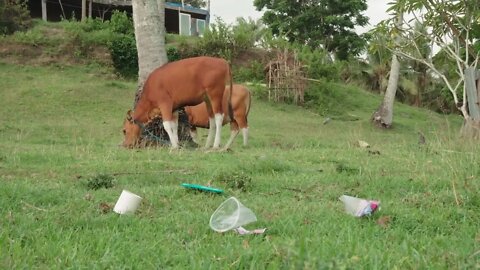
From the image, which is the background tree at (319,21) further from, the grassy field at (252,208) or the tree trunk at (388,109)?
the grassy field at (252,208)

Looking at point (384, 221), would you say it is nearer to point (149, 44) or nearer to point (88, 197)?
point (88, 197)

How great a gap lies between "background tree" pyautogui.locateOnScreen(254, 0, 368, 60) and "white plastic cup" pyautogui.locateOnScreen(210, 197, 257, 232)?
96.6 ft

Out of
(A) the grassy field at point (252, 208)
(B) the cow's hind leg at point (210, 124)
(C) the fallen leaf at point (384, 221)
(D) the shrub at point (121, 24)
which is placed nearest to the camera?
(A) the grassy field at point (252, 208)

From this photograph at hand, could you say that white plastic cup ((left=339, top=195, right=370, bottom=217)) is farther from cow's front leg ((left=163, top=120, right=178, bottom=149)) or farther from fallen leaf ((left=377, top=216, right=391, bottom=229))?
cow's front leg ((left=163, top=120, right=178, bottom=149))

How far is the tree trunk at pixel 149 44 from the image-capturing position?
10.2m

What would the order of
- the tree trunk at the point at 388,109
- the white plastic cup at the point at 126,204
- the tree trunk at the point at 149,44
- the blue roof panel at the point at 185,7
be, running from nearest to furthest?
the white plastic cup at the point at 126,204 → the tree trunk at the point at 149,44 → the tree trunk at the point at 388,109 → the blue roof panel at the point at 185,7

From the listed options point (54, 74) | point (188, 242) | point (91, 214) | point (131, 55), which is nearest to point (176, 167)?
point (91, 214)

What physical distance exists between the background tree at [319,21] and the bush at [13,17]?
13.7 meters

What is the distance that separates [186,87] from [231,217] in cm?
625

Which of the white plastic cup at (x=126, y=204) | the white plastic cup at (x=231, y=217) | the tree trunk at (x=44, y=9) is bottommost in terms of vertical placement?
the white plastic cup at (x=126, y=204)

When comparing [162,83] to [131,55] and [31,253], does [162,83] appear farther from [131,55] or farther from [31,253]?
[131,55]

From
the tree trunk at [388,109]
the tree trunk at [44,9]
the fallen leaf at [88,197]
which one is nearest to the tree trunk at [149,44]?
the fallen leaf at [88,197]

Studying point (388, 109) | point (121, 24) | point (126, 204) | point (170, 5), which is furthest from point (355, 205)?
point (170, 5)

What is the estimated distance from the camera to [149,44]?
1027 centimetres
